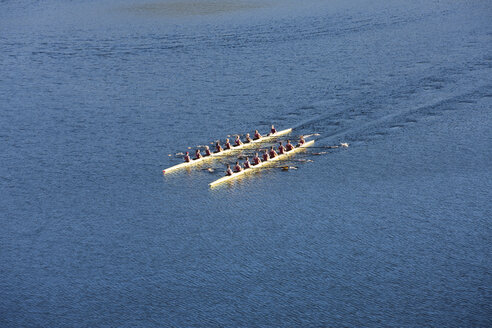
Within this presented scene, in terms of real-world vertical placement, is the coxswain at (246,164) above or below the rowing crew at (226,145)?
below

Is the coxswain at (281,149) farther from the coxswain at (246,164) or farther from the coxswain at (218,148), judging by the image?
the coxswain at (218,148)

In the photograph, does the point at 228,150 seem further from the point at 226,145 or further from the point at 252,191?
the point at 252,191

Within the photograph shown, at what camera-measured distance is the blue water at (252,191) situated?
32688mm

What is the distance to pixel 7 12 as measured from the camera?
386 ft

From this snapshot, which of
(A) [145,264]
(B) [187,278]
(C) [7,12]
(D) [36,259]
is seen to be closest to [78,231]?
(D) [36,259]

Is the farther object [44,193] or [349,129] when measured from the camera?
[349,129]

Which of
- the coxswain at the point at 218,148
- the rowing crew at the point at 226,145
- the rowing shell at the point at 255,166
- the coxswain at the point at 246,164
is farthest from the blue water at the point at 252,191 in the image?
the coxswain at the point at 218,148

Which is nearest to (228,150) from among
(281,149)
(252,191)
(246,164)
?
(246,164)

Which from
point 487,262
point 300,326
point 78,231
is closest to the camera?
point 300,326

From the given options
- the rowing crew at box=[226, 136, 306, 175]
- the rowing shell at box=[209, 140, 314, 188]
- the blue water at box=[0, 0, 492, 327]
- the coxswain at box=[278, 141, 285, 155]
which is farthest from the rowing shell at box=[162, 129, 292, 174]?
the rowing shell at box=[209, 140, 314, 188]

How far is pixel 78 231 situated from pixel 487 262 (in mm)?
23215

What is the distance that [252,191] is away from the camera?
43.8 meters

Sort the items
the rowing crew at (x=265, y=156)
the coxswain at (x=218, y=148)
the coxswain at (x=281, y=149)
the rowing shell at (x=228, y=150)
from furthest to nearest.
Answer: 1. the coxswain at (x=218, y=148)
2. the coxswain at (x=281, y=149)
3. the rowing shell at (x=228, y=150)
4. the rowing crew at (x=265, y=156)

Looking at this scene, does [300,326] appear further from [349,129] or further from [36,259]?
[349,129]
